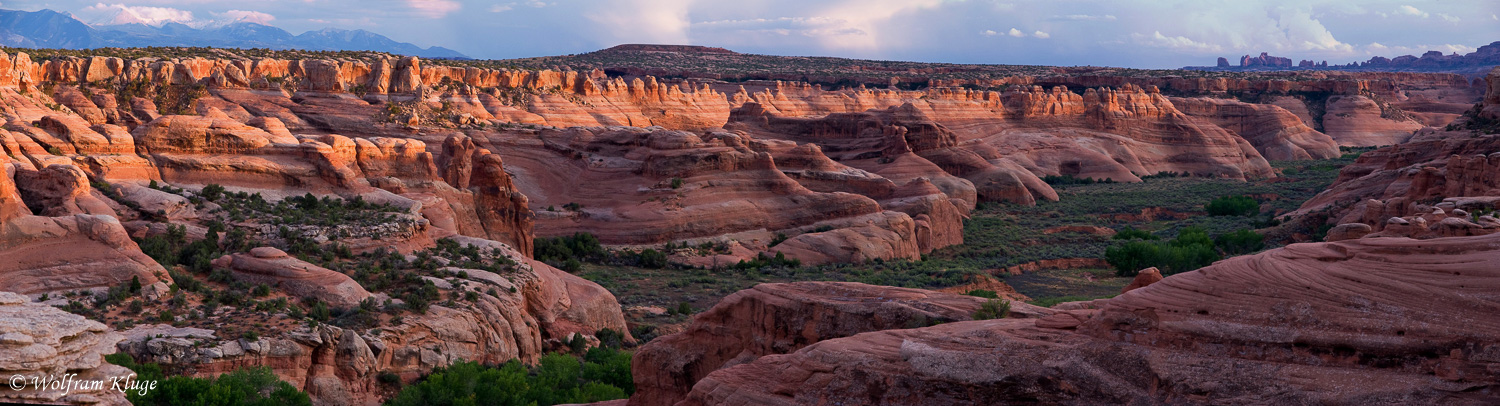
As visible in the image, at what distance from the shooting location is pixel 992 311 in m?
15.6

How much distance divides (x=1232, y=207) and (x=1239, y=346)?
67126mm

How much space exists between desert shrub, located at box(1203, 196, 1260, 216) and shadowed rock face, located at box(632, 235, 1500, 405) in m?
64.9

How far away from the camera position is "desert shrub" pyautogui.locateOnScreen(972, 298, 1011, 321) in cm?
1552

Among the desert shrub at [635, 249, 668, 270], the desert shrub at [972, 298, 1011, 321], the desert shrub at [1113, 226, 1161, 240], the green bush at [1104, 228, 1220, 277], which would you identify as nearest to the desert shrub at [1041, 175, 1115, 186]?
the desert shrub at [1113, 226, 1161, 240]

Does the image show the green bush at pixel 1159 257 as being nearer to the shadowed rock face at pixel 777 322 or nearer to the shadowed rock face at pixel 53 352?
the shadowed rock face at pixel 777 322

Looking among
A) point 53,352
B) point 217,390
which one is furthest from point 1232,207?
point 53,352

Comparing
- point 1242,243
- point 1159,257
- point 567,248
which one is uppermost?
point 567,248

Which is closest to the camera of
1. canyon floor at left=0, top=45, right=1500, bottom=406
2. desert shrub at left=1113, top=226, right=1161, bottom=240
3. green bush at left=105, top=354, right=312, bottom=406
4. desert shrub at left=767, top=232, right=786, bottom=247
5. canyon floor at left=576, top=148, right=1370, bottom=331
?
canyon floor at left=0, top=45, right=1500, bottom=406

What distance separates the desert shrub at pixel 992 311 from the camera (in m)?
15.5

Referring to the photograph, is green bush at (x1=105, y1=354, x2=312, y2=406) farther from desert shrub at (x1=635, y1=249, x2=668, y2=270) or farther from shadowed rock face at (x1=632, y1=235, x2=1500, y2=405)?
desert shrub at (x1=635, y1=249, x2=668, y2=270)

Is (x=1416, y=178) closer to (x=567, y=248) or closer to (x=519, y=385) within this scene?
(x=567, y=248)

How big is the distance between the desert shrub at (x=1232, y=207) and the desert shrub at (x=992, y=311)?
6261 centimetres

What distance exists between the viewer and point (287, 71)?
69.5m

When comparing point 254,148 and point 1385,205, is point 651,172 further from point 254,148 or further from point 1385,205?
point 1385,205
